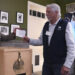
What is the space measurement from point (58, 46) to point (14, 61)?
25.2 inches

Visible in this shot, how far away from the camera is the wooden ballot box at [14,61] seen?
1.49 metres

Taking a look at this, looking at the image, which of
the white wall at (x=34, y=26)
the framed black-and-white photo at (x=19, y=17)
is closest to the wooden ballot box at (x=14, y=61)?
the framed black-and-white photo at (x=19, y=17)

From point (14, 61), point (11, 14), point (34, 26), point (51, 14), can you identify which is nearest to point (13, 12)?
point (11, 14)

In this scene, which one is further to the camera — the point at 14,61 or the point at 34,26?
the point at 34,26

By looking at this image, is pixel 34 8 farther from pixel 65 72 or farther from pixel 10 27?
pixel 65 72

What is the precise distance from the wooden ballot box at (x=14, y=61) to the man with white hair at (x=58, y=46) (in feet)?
1.41

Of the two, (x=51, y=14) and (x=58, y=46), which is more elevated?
(x=51, y=14)

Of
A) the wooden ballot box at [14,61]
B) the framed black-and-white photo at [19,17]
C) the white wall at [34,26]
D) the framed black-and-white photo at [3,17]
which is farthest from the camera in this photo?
the white wall at [34,26]

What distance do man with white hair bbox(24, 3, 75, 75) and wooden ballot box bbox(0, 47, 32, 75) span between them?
1.41ft

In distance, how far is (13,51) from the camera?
1.54 meters

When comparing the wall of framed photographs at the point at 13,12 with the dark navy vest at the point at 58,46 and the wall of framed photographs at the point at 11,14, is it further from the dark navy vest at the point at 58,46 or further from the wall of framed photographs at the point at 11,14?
the dark navy vest at the point at 58,46

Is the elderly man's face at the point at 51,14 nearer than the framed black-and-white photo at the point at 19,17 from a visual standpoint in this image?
Yes

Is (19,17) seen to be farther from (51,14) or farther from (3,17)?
(51,14)

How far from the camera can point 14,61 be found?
155 cm
